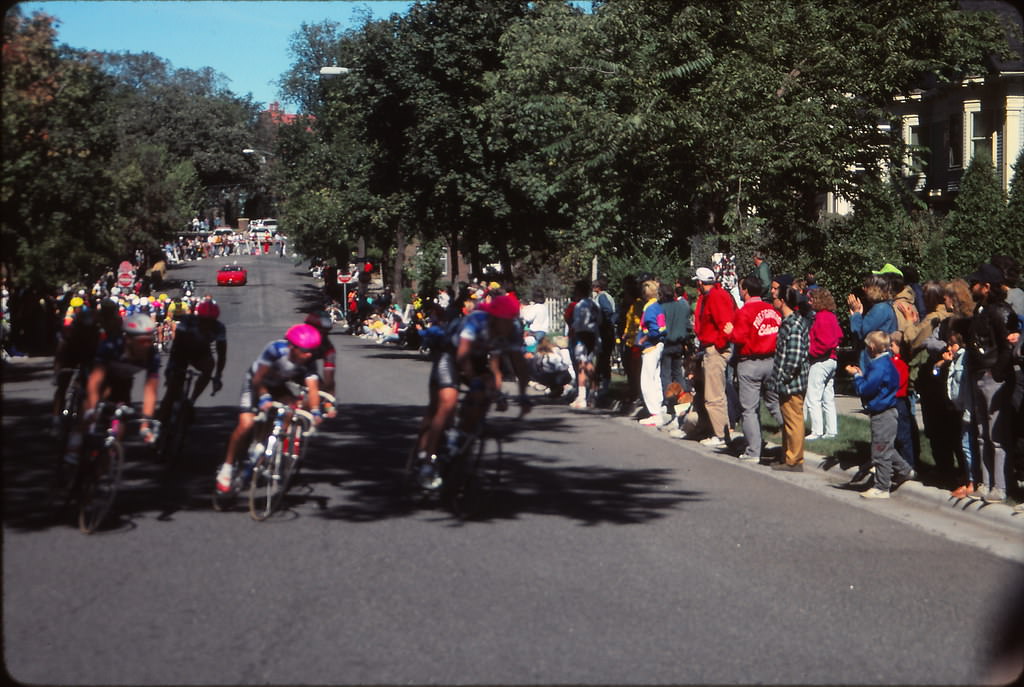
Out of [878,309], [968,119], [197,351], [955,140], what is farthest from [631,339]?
[197,351]

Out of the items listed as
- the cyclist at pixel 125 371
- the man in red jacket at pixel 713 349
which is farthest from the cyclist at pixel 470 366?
the man in red jacket at pixel 713 349

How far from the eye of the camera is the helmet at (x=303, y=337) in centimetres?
683

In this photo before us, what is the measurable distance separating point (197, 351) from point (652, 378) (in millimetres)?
11905

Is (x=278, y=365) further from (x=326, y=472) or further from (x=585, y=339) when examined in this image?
(x=585, y=339)

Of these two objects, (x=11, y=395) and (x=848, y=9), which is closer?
(x=11, y=395)

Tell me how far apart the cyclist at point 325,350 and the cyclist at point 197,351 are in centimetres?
48

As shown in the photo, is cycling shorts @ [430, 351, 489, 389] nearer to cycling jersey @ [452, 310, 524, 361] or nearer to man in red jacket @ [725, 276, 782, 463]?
cycling jersey @ [452, 310, 524, 361]

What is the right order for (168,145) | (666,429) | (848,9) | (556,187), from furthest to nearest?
1. (848,9)
2. (666,429)
3. (556,187)
4. (168,145)

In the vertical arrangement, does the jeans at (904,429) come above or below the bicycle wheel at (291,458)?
below

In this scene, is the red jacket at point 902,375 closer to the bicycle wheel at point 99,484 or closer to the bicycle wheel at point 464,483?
the bicycle wheel at point 464,483

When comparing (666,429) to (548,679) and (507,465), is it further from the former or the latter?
(548,679)

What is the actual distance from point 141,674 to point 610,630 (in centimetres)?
284

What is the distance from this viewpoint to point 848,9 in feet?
68.4

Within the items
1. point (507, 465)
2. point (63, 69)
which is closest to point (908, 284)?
point (507, 465)
